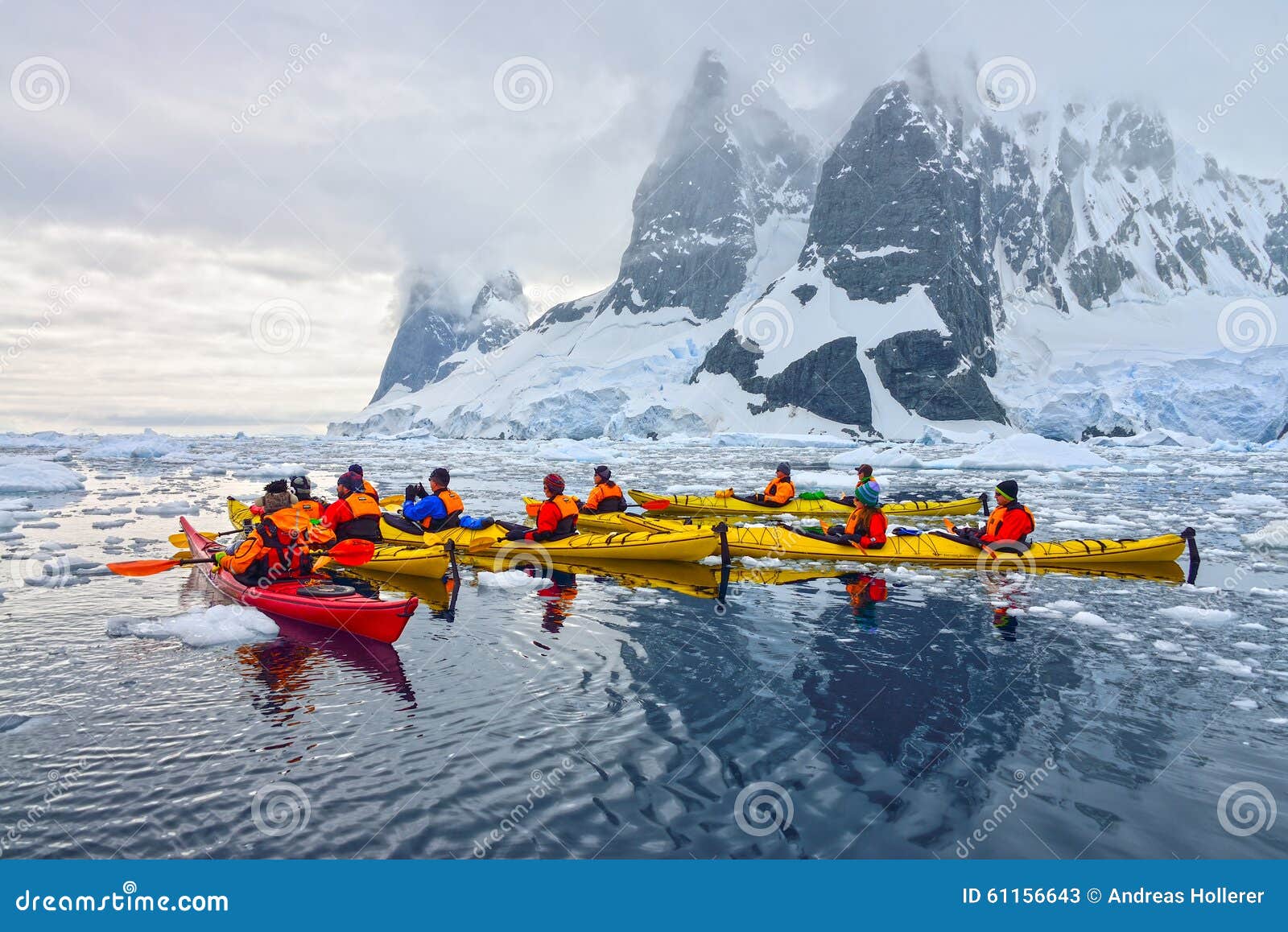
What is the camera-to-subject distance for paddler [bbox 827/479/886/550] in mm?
13117

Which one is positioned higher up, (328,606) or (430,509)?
(430,509)

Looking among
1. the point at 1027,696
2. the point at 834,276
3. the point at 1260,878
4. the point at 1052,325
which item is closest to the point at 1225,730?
the point at 1027,696

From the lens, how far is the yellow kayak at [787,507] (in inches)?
730

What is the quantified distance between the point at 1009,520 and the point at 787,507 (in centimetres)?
665

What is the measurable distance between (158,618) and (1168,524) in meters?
19.5

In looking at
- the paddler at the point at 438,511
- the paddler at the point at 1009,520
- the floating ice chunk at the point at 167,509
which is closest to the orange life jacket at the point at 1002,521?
the paddler at the point at 1009,520

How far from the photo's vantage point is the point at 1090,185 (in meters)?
124

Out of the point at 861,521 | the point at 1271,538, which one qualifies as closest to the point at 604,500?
the point at 861,521

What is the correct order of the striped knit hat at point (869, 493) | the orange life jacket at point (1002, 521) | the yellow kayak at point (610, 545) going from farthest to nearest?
1. the striped knit hat at point (869, 493)
2. the yellow kayak at point (610, 545)
3. the orange life jacket at point (1002, 521)

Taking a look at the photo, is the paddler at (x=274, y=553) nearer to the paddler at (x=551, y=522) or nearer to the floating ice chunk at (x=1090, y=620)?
the paddler at (x=551, y=522)

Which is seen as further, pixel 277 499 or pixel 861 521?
pixel 861 521

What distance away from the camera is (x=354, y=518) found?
11359 millimetres

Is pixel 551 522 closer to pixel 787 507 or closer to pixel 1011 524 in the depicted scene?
pixel 787 507

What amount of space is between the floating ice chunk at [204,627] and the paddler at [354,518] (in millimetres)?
2853
